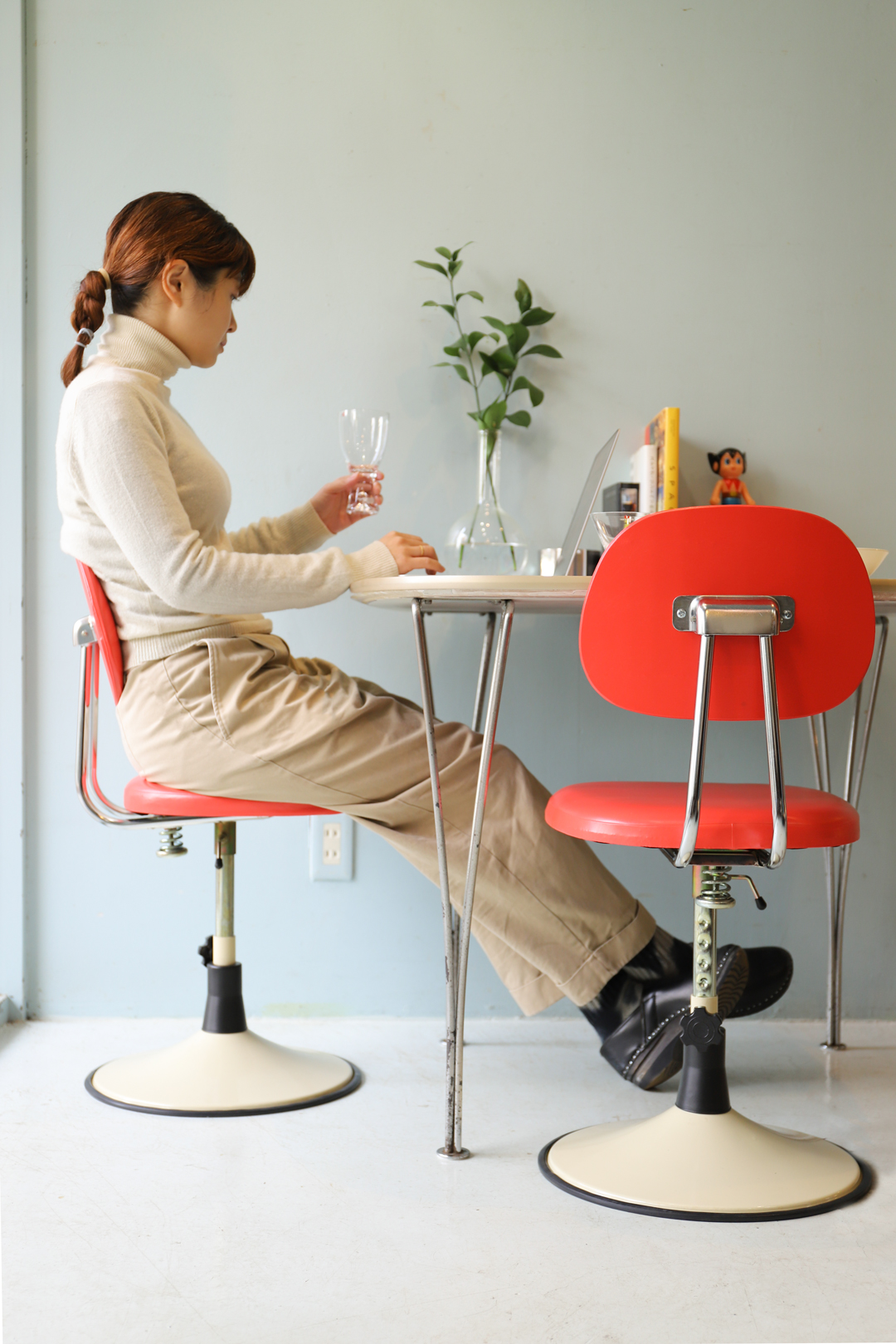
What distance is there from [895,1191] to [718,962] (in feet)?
1.13

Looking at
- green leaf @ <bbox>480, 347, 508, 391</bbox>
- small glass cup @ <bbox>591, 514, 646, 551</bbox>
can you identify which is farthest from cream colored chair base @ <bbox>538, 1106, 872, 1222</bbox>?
green leaf @ <bbox>480, 347, 508, 391</bbox>

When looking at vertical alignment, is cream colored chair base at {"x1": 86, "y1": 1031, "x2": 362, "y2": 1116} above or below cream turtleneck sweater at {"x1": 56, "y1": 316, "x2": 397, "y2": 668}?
below

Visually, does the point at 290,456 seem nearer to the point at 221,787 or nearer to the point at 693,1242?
the point at 221,787

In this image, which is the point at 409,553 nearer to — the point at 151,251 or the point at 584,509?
the point at 584,509

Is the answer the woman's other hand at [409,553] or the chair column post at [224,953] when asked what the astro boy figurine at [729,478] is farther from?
the chair column post at [224,953]

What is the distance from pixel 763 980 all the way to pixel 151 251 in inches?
55.4

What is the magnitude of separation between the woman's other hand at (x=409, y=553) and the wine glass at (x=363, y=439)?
0.27 metres

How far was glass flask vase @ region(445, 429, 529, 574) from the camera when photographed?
78.4 inches

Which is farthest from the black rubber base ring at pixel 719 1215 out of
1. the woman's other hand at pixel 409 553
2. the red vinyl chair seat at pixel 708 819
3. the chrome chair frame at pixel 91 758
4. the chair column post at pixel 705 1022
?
the woman's other hand at pixel 409 553

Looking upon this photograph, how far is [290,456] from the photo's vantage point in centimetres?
209

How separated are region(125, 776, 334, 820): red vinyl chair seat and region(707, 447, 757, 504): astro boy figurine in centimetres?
96

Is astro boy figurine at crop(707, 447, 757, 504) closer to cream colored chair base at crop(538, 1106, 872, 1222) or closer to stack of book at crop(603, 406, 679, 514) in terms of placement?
stack of book at crop(603, 406, 679, 514)

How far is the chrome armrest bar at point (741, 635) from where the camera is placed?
1.15m

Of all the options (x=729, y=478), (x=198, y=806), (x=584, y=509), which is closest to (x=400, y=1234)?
(x=198, y=806)
